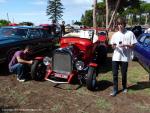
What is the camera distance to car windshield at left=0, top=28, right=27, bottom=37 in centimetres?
1200

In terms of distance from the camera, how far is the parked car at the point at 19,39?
10484 millimetres

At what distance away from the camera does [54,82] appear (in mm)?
8570

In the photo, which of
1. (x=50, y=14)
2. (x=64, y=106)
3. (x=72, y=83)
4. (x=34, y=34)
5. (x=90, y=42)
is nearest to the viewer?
(x=64, y=106)

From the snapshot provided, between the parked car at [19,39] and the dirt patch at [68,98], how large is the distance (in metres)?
1.20

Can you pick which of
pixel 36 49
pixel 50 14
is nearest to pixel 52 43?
pixel 36 49

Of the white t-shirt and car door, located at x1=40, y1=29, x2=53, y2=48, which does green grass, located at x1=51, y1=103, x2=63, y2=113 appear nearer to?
the white t-shirt

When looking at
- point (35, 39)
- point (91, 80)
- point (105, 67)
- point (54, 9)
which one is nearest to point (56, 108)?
point (91, 80)

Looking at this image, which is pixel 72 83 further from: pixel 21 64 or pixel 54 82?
pixel 21 64

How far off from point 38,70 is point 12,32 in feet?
11.4

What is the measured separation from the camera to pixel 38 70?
9281mm

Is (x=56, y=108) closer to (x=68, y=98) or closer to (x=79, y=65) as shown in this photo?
(x=68, y=98)

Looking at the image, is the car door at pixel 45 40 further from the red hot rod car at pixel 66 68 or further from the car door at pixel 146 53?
the car door at pixel 146 53

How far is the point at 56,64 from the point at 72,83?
797 mm

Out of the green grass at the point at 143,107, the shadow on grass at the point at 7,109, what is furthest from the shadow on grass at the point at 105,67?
the shadow on grass at the point at 7,109
